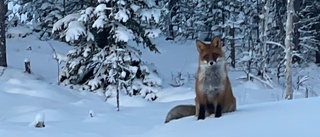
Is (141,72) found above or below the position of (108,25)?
below

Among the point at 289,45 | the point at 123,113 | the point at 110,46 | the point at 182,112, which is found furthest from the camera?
the point at 110,46

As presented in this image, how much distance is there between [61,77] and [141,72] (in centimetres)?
248

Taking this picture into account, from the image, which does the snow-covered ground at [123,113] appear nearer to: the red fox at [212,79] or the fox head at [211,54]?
the red fox at [212,79]

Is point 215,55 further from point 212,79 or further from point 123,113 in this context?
point 123,113

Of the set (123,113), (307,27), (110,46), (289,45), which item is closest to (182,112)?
(123,113)

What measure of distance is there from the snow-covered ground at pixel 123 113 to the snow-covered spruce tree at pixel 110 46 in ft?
1.75

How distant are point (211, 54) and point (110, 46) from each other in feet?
25.8

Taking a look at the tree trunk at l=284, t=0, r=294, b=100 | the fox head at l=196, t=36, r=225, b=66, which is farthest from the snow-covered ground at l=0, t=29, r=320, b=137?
the fox head at l=196, t=36, r=225, b=66

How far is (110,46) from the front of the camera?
42.1ft

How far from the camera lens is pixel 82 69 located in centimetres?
1317

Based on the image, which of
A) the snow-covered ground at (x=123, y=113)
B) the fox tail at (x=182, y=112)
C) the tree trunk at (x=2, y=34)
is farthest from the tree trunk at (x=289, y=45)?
the tree trunk at (x=2, y=34)

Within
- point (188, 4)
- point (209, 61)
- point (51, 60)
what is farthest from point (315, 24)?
point (209, 61)

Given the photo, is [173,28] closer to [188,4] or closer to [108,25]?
[188,4]

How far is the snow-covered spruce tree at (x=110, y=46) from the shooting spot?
12.3 metres
